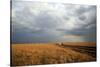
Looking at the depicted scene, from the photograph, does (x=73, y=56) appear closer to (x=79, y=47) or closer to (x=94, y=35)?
(x=79, y=47)

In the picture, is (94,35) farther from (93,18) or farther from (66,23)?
(66,23)

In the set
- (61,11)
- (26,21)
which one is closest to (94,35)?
(61,11)

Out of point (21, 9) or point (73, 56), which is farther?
point (73, 56)

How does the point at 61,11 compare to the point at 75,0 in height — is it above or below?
below

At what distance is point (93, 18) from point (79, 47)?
55 cm

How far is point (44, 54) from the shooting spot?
2.90 m

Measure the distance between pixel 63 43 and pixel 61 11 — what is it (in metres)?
0.51

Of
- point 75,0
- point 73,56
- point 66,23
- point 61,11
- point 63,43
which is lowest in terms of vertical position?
point 73,56

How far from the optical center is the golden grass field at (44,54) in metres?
2.80

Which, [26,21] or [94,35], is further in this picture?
[94,35]

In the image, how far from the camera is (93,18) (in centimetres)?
313

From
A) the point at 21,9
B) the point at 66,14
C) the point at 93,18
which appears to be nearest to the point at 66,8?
the point at 66,14

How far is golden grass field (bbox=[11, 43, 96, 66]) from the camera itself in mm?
Result: 2799

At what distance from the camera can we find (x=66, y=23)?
2990 mm
